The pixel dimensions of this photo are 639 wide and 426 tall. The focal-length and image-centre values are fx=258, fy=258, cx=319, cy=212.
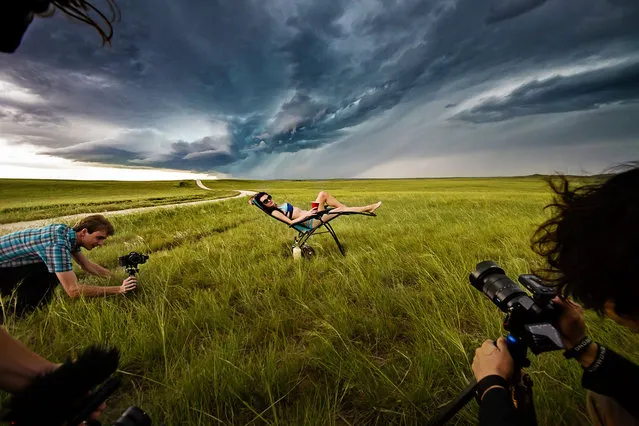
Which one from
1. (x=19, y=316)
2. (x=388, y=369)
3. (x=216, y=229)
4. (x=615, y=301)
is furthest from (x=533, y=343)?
(x=216, y=229)

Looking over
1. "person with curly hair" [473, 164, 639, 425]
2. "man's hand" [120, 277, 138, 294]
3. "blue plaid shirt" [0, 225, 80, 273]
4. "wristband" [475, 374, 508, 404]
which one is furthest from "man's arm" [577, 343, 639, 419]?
"blue plaid shirt" [0, 225, 80, 273]

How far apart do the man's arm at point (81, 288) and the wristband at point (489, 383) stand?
3263 millimetres

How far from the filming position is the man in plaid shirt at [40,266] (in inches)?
109

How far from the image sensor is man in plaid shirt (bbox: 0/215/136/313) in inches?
109

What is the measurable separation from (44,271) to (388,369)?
402 centimetres

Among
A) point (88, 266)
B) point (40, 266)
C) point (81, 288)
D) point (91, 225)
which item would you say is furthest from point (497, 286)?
point (88, 266)

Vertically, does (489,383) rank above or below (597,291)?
below

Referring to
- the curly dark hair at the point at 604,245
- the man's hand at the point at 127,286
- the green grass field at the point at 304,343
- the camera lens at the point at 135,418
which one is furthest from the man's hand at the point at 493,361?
the man's hand at the point at 127,286

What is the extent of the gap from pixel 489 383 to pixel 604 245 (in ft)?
2.02

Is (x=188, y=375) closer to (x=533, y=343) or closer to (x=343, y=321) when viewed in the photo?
(x=343, y=321)

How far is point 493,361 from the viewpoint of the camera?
38.6 inches

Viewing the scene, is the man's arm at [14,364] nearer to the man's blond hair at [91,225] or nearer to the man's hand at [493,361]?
the man's hand at [493,361]

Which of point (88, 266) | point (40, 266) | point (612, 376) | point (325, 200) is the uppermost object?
point (325, 200)

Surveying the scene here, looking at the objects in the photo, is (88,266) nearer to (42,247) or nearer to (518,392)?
(42,247)
